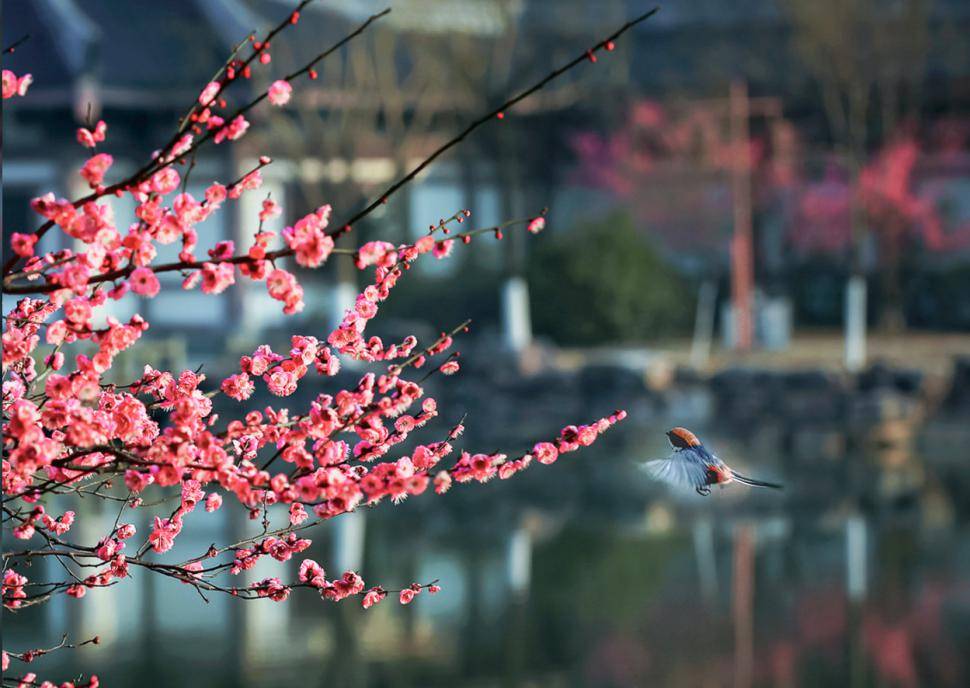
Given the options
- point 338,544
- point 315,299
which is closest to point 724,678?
point 338,544

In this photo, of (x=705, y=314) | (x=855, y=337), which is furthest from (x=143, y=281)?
Answer: (x=705, y=314)

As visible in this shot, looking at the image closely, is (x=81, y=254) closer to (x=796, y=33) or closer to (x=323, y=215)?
(x=323, y=215)

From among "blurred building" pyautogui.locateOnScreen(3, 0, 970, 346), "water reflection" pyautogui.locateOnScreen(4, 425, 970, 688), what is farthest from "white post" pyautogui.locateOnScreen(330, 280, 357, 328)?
"water reflection" pyautogui.locateOnScreen(4, 425, 970, 688)

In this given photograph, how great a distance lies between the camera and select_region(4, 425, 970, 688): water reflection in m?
8.74

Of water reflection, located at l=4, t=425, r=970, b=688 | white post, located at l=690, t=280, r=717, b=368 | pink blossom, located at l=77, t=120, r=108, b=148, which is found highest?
white post, located at l=690, t=280, r=717, b=368

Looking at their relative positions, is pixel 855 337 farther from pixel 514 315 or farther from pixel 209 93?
pixel 209 93

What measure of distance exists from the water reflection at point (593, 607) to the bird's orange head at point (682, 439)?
5126 millimetres

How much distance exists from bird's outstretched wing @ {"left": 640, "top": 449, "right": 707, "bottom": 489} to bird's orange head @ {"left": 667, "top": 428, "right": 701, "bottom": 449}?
0.05 meters

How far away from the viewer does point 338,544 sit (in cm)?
1169

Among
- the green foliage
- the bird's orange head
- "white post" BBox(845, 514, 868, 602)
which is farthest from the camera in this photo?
the green foliage

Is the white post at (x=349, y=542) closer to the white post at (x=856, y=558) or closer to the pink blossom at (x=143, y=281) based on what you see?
the white post at (x=856, y=558)

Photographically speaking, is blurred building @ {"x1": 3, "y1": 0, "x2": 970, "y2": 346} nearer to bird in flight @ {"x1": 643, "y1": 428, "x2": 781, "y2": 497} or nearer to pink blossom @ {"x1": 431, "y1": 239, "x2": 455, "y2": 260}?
bird in flight @ {"x1": 643, "y1": 428, "x2": 781, "y2": 497}

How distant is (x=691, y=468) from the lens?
11.4 feet

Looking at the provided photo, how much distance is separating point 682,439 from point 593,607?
21.7ft
